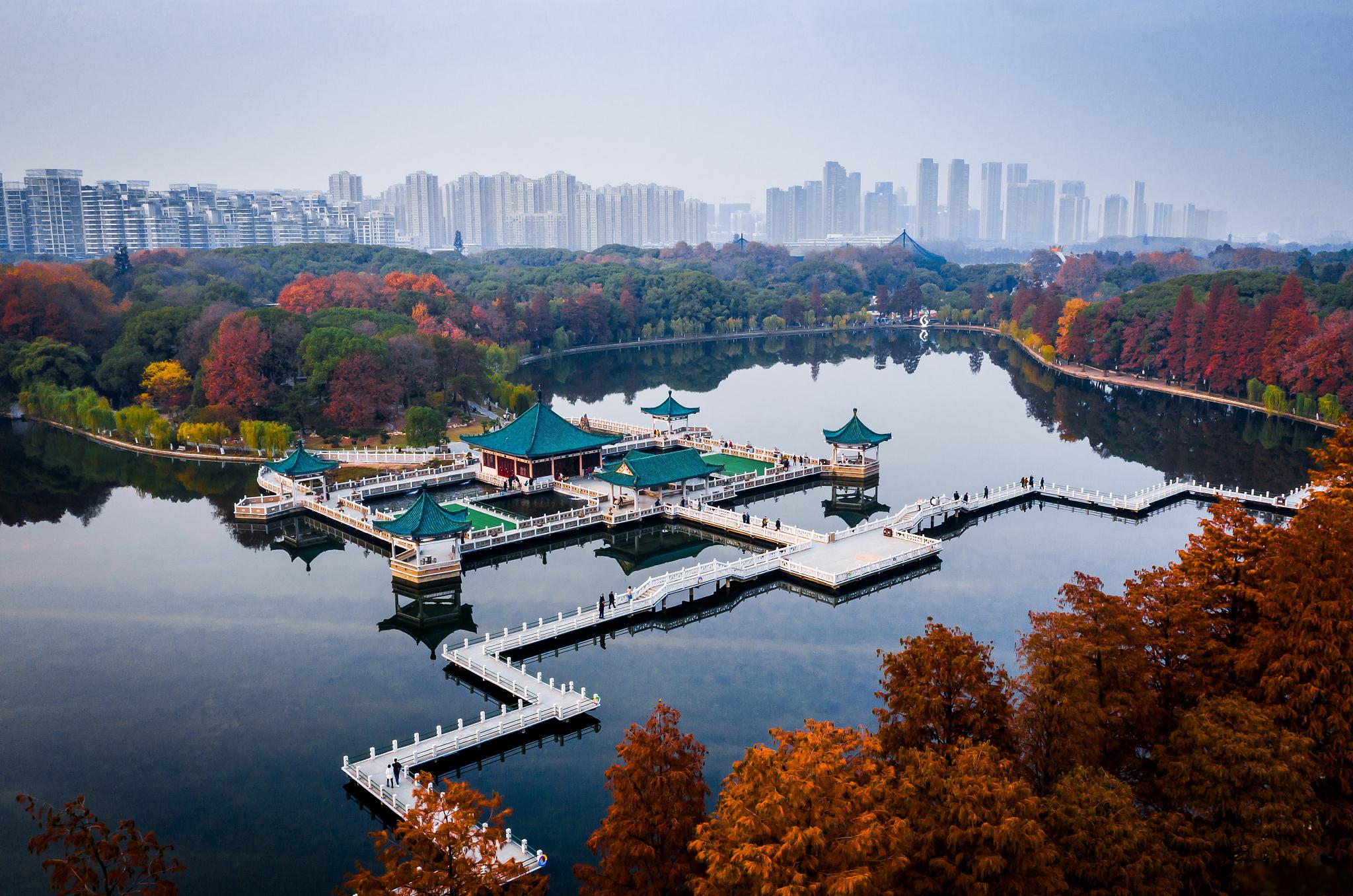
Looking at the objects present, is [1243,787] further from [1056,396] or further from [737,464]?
[1056,396]

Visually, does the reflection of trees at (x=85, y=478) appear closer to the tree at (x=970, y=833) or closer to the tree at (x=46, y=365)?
the tree at (x=46, y=365)

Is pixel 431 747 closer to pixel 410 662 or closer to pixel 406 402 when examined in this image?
pixel 410 662

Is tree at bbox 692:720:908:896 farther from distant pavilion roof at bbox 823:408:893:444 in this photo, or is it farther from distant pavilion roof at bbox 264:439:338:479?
distant pavilion roof at bbox 823:408:893:444

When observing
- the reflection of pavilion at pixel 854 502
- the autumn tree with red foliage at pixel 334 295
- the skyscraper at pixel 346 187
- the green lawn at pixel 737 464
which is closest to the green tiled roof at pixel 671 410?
the green lawn at pixel 737 464

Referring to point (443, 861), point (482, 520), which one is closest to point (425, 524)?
point (482, 520)

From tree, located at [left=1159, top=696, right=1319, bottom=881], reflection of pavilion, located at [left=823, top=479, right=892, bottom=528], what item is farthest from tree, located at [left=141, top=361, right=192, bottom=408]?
tree, located at [left=1159, top=696, right=1319, bottom=881]

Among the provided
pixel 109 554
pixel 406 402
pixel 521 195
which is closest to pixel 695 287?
pixel 406 402
